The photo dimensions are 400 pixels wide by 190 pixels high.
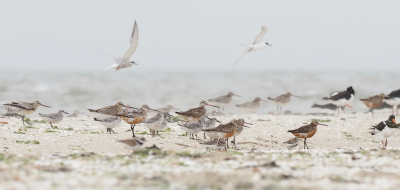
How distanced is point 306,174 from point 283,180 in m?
0.67

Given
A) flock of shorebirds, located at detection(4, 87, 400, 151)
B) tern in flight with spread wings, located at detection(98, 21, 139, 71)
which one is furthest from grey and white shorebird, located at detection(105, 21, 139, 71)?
flock of shorebirds, located at detection(4, 87, 400, 151)

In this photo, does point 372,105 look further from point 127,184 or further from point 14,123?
point 127,184

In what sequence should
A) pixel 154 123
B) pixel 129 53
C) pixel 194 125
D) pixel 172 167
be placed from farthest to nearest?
pixel 129 53 → pixel 194 125 → pixel 154 123 → pixel 172 167

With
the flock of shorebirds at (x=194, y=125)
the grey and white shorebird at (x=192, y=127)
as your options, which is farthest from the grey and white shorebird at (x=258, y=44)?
the grey and white shorebird at (x=192, y=127)

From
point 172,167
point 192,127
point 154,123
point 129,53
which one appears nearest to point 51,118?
point 154,123

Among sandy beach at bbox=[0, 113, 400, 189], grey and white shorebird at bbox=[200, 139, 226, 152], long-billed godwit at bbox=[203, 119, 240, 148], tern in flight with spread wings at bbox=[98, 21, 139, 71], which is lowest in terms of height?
sandy beach at bbox=[0, 113, 400, 189]

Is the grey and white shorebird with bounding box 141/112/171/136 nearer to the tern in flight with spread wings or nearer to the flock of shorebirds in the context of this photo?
the flock of shorebirds

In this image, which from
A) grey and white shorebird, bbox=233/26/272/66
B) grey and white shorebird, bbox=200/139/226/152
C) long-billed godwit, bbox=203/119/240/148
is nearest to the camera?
grey and white shorebird, bbox=200/139/226/152

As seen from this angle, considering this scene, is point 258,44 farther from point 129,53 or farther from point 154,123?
point 154,123

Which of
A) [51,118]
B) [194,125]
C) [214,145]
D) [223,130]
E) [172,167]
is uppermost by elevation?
[51,118]

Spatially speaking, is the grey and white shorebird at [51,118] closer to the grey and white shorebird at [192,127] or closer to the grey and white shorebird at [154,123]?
the grey and white shorebird at [154,123]

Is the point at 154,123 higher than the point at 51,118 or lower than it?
lower

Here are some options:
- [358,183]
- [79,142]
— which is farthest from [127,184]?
[79,142]

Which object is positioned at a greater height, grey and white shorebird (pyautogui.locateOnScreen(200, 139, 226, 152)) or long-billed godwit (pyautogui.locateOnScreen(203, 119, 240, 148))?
long-billed godwit (pyautogui.locateOnScreen(203, 119, 240, 148))
